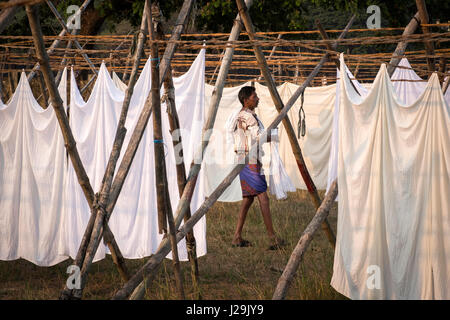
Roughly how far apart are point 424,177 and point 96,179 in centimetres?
256

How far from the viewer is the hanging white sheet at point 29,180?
4.45 metres

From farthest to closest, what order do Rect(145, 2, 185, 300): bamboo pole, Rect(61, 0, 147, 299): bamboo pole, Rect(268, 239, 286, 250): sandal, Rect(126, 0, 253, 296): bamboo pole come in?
1. Rect(268, 239, 286, 250): sandal
2. Rect(126, 0, 253, 296): bamboo pole
3. Rect(61, 0, 147, 299): bamboo pole
4. Rect(145, 2, 185, 300): bamboo pole

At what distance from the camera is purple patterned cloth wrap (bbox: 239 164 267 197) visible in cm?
536

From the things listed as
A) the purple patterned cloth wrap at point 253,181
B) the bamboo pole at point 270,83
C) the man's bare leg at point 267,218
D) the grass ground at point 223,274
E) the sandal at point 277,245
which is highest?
the bamboo pole at point 270,83

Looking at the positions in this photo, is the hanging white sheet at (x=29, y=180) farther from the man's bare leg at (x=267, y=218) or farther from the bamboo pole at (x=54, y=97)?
the man's bare leg at (x=267, y=218)

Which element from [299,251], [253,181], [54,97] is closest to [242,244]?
[253,181]

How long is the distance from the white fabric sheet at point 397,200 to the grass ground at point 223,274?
0.57 meters

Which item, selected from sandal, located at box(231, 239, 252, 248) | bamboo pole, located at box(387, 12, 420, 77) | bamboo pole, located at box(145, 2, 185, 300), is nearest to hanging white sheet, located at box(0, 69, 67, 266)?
bamboo pole, located at box(145, 2, 185, 300)

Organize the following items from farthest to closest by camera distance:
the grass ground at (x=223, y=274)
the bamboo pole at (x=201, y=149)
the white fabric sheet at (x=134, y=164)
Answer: the white fabric sheet at (x=134, y=164), the grass ground at (x=223, y=274), the bamboo pole at (x=201, y=149)

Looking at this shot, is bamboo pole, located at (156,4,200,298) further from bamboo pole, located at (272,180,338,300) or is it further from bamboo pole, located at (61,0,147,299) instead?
bamboo pole, located at (272,180,338,300)

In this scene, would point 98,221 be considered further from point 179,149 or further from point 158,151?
point 179,149

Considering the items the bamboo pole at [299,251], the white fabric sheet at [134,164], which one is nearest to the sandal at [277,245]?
the white fabric sheet at [134,164]

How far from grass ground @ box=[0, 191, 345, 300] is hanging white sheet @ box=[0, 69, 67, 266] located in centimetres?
26

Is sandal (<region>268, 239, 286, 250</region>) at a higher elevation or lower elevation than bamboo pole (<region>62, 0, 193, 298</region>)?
lower
